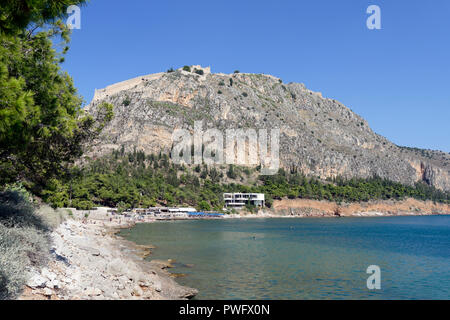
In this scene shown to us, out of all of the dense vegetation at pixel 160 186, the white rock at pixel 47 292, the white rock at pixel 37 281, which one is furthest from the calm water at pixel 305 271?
the dense vegetation at pixel 160 186

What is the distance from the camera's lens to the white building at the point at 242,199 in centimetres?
17057

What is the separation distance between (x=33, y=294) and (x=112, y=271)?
9.92 m

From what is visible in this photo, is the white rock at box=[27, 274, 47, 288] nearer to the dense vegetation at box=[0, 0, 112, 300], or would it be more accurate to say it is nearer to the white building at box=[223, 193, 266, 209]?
the dense vegetation at box=[0, 0, 112, 300]

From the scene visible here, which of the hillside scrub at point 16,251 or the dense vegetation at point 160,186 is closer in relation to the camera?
the hillside scrub at point 16,251

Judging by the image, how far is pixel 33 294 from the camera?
13.1 metres

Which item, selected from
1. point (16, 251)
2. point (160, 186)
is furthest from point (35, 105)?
point (160, 186)

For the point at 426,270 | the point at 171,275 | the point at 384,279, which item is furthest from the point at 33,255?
the point at 426,270

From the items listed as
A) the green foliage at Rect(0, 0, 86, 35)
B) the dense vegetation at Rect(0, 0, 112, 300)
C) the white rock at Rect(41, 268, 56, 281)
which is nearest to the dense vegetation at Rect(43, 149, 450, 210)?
the dense vegetation at Rect(0, 0, 112, 300)

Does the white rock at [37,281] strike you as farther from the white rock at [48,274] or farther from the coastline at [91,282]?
the white rock at [48,274]

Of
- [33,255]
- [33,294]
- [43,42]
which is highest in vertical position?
[43,42]

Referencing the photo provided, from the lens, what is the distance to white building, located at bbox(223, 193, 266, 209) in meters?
171

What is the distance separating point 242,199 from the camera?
17138 centimetres
